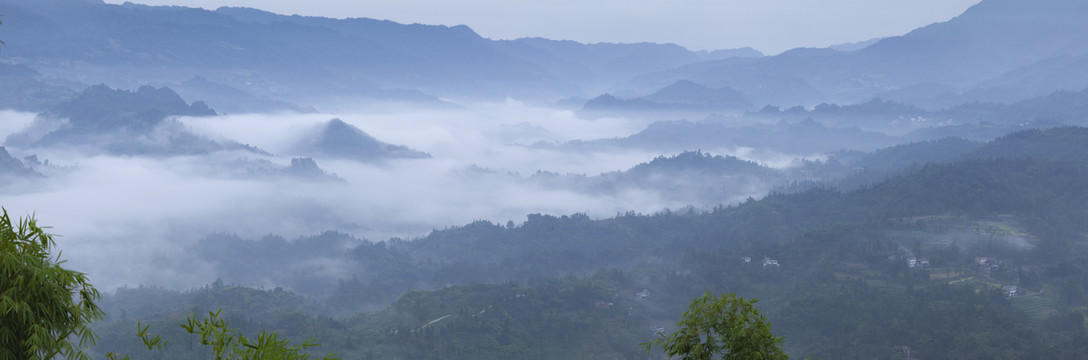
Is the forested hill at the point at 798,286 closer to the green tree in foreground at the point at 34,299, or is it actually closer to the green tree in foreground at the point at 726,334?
the green tree in foreground at the point at 726,334

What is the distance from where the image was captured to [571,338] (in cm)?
12331

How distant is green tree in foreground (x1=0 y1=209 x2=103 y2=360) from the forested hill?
9143 centimetres

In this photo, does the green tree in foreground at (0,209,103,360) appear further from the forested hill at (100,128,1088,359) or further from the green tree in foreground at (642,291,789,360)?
the forested hill at (100,128,1088,359)

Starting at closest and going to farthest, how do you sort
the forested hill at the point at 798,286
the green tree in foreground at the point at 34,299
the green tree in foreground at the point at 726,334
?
the green tree in foreground at the point at 34,299, the green tree in foreground at the point at 726,334, the forested hill at the point at 798,286

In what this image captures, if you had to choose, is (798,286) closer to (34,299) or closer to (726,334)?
(726,334)

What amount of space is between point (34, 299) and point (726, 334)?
15355mm

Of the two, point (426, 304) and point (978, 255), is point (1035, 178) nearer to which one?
point (978, 255)

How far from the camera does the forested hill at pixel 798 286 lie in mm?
108188

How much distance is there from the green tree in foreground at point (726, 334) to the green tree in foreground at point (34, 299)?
13043 millimetres

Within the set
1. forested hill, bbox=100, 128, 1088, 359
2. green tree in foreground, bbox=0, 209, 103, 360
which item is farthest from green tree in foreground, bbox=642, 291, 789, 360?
forested hill, bbox=100, 128, 1088, 359

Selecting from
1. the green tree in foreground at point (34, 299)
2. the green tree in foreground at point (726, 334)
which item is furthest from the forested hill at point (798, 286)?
the green tree in foreground at point (34, 299)

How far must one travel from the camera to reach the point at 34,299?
606 inches

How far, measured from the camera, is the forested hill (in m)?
108

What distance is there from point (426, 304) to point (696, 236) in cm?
8269
